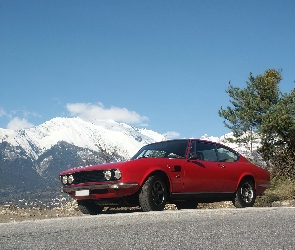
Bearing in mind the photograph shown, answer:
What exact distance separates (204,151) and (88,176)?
257 cm

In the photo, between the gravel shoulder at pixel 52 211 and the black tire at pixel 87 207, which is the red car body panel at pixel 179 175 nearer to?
the black tire at pixel 87 207

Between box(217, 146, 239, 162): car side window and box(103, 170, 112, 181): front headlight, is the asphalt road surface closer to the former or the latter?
box(103, 170, 112, 181): front headlight

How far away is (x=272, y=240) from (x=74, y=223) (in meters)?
2.35

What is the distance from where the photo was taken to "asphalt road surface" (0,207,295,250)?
12.8 ft

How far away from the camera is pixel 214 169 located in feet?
29.5

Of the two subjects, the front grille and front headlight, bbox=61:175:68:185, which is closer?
the front grille

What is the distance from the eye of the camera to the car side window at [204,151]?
9.02 m

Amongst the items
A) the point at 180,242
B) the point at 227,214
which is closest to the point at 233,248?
the point at 180,242

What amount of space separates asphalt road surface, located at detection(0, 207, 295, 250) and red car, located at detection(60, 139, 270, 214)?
1.56 m

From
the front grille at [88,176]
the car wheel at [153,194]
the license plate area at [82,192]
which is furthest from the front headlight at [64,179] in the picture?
the car wheel at [153,194]

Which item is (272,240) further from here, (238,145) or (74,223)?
(238,145)

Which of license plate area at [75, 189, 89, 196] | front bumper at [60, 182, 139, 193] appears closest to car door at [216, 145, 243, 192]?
front bumper at [60, 182, 139, 193]

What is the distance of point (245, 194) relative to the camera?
31.5 feet

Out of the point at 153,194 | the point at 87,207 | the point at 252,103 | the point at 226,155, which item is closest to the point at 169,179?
the point at 153,194
